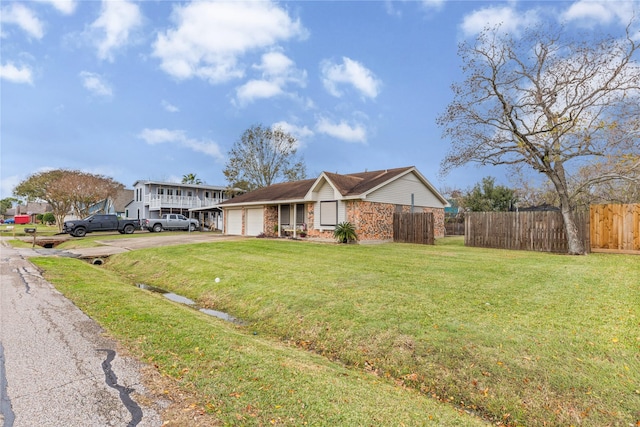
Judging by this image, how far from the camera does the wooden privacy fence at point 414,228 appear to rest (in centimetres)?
1764

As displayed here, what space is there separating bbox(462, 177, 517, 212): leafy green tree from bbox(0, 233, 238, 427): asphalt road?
3355 centimetres

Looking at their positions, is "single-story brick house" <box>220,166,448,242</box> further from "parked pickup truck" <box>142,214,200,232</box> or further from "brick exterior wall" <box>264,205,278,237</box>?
"parked pickup truck" <box>142,214,200,232</box>

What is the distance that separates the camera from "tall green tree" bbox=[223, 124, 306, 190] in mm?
38094

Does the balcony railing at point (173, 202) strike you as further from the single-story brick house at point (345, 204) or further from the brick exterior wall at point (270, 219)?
the single-story brick house at point (345, 204)

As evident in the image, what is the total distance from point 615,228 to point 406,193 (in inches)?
411

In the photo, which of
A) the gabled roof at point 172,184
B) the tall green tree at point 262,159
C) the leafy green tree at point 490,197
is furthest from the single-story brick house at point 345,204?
the gabled roof at point 172,184

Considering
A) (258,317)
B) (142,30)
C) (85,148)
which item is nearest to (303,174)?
(85,148)

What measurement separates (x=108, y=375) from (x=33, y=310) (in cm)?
389

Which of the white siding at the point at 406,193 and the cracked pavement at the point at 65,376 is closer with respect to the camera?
the cracked pavement at the point at 65,376

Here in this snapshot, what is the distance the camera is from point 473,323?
5332 millimetres

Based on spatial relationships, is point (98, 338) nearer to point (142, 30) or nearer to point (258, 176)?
point (142, 30)

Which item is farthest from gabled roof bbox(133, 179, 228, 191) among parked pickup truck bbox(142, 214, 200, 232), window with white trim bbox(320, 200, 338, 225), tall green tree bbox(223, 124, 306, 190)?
window with white trim bbox(320, 200, 338, 225)

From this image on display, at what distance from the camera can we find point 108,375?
3.58 metres

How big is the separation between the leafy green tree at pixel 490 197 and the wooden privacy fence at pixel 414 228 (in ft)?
55.5
